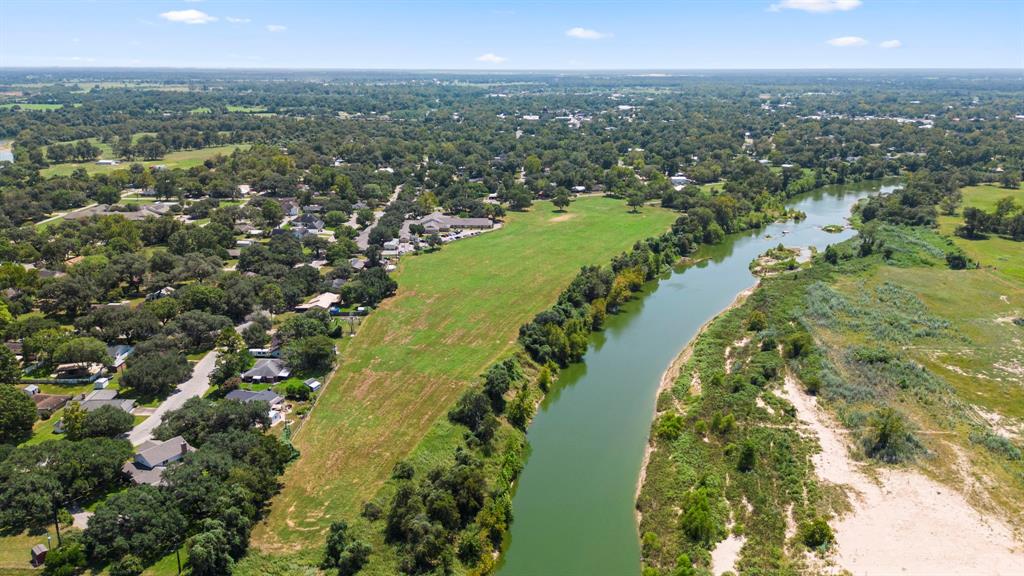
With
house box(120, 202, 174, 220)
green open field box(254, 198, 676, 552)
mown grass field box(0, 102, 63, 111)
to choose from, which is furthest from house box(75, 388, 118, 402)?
mown grass field box(0, 102, 63, 111)

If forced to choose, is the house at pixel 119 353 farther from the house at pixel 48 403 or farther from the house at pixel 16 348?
the house at pixel 16 348

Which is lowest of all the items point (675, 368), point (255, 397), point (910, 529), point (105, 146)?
point (675, 368)

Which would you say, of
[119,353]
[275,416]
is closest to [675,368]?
[275,416]

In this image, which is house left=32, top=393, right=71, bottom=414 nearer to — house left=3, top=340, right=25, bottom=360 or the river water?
house left=3, top=340, right=25, bottom=360

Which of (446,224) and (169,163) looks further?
(169,163)

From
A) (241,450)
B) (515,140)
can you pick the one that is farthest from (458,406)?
(515,140)

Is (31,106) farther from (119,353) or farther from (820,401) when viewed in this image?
(820,401)

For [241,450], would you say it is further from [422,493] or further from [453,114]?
[453,114]
